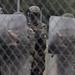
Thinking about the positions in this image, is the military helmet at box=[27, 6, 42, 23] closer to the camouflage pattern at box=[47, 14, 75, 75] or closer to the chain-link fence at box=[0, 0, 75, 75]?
the chain-link fence at box=[0, 0, 75, 75]

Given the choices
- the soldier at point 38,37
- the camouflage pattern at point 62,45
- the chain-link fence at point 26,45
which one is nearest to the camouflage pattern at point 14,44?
the chain-link fence at point 26,45

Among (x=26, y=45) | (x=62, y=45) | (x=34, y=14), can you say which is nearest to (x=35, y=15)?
(x=34, y=14)

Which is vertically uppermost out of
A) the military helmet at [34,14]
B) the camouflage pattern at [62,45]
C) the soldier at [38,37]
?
the camouflage pattern at [62,45]

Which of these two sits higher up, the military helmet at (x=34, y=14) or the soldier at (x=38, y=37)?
the military helmet at (x=34, y=14)

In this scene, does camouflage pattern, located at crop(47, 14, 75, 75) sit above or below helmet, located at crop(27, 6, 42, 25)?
above

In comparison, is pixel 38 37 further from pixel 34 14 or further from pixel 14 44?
pixel 14 44

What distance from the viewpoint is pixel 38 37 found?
4.07 metres

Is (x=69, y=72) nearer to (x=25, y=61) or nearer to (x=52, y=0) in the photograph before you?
(x=25, y=61)

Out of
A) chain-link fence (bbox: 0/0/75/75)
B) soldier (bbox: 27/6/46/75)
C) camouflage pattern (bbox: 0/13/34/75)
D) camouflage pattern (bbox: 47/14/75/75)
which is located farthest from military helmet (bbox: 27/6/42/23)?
camouflage pattern (bbox: 47/14/75/75)

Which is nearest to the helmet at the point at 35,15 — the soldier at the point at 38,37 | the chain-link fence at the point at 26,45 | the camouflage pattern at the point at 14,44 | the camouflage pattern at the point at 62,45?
the soldier at the point at 38,37

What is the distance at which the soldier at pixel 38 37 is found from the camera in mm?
3973

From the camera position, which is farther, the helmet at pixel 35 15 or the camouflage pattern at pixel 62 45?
the helmet at pixel 35 15

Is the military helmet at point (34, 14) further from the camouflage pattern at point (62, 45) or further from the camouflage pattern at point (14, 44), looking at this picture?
the camouflage pattern at point (62, 45)

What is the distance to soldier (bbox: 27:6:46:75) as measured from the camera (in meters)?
3.97
